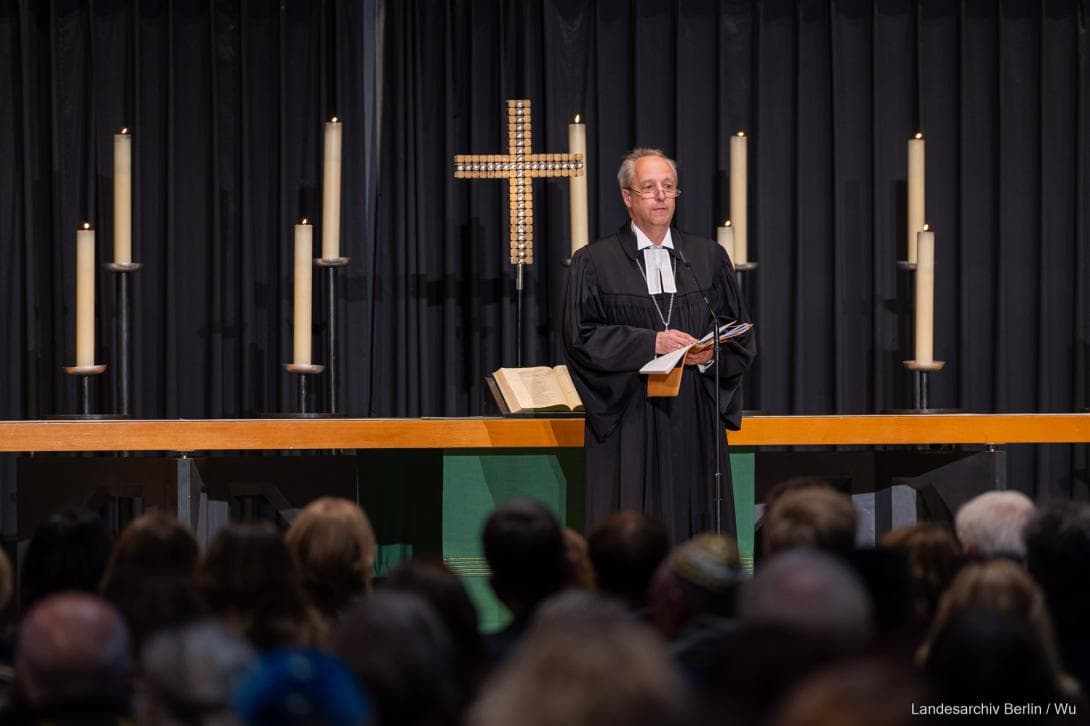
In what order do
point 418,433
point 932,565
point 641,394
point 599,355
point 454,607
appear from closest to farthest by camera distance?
point 454,607 → point 932,565 → point 599,355 → point 641,394 → point 418,433

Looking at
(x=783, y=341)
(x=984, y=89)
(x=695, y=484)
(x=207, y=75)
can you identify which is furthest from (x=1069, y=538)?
(x=207, y=75)

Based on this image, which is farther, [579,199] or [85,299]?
[579,199]

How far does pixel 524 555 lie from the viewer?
3707mm

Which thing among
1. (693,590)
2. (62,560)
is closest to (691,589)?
(693,590)

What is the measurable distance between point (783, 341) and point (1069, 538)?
16.1 ft

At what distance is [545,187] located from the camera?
8.58 meters

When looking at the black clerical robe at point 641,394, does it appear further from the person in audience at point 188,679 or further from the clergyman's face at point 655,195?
the person in audience at point 188,679

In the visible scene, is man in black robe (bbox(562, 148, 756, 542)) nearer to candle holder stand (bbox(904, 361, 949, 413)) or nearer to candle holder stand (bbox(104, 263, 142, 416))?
candle holder stand (bbox(904, 361, 949, 413))

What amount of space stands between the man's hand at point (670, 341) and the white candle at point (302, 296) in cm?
179

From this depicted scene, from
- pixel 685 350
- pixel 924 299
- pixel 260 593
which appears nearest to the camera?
pixel 260 593

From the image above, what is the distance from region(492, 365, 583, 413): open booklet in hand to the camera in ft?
22.7

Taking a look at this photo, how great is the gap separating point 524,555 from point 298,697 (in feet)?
5.33

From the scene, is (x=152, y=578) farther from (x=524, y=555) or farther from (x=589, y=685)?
(x=589, y=685)

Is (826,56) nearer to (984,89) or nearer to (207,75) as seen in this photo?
(984,89)
